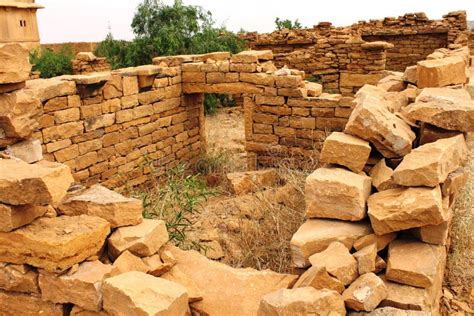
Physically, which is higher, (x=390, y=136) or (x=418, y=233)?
(x=390, y=136)

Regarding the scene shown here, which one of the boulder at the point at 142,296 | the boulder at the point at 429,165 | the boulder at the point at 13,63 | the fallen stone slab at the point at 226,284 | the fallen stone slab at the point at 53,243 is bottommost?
the fallen stone slab at the point at 226,284

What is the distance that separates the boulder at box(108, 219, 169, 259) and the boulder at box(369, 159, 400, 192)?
149 cm

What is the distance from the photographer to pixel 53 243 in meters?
2.50

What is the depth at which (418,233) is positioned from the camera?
280 cm

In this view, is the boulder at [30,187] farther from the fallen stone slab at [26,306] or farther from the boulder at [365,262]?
the boulder at [365,262]

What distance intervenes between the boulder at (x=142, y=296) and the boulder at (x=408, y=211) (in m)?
1.21

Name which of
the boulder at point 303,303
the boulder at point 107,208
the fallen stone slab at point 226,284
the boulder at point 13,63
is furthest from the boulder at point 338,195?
the boulder at point 13,63

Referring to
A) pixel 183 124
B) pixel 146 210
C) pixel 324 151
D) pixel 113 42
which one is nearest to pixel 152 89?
pixel 183 124

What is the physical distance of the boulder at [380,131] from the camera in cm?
332

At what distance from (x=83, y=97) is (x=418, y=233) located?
16.3 feet

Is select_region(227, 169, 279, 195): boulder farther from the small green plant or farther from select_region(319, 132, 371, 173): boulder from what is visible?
the small green plant

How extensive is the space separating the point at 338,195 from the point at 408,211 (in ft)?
1.50

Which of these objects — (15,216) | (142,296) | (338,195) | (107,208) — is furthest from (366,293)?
(15,216)

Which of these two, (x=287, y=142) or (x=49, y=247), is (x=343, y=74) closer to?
(x=287, y=142)
